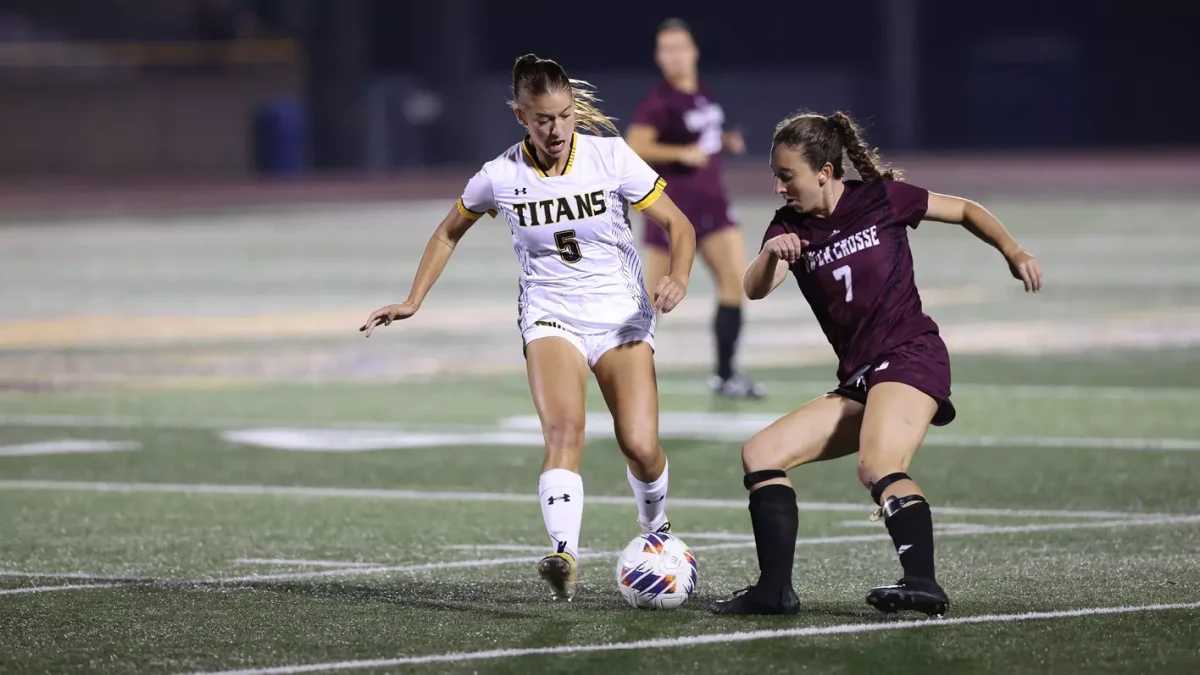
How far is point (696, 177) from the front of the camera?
13.9 metres

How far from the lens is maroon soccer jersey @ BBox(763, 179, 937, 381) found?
7125mm

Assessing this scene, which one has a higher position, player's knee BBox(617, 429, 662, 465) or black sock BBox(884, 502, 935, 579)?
player's knee BBox(617, 429, 662, 465)

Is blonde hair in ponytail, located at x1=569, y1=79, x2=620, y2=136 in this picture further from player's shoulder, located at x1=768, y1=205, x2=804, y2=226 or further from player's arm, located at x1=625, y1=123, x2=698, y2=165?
player's arm, located at x1=625, y1=123, x2=698, y2=165

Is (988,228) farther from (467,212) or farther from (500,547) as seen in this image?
(500,547)

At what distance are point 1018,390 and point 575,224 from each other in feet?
24.0

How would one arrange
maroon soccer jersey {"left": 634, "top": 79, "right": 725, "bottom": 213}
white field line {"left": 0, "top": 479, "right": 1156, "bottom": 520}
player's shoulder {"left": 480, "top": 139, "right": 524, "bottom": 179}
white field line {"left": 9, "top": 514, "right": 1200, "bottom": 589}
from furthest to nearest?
maroon soccer jersey {"left": 634, "top": 79, "right": 725, "bottom": 213} < white field line {"left": 0, "top": 479, "right": 1156, "bottom": 520} < white field line {"left": 9, "top": 514, "right": 1200, "bottom": 589} < player's shoulder {"left": 480, "top": 139, "right": 524, "bottom": 179}

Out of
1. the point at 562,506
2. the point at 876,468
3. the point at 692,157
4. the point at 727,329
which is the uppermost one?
the point at 692,157

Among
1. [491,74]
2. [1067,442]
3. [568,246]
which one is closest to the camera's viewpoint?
[568,246]

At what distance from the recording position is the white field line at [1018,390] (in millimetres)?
13766

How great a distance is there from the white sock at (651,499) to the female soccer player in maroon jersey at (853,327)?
69cm

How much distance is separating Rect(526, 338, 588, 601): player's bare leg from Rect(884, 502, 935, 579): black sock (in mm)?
1116

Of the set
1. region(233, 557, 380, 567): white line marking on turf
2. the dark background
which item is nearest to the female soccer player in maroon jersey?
region(233, 557, 380, 567): white line marking on turf

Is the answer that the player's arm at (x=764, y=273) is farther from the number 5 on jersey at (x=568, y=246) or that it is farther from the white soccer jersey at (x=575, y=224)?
the number 5 on jersey at (x=568, y=246)

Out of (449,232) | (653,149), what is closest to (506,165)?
(449,232)
